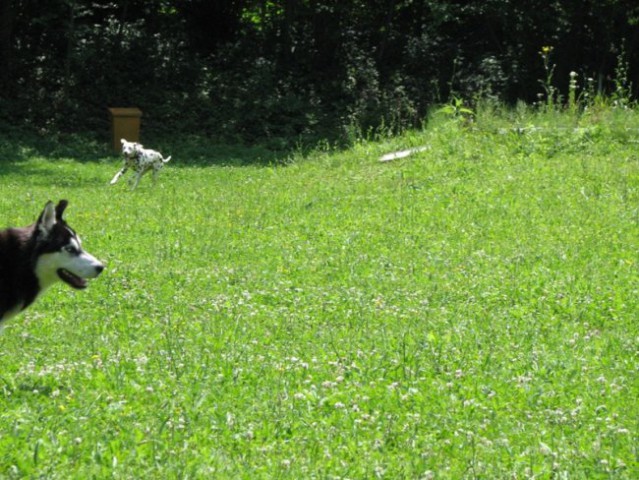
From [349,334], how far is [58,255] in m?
2.16

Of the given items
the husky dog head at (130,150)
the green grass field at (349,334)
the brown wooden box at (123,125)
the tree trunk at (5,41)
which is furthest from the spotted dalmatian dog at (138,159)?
the tree trunk at (5,41)

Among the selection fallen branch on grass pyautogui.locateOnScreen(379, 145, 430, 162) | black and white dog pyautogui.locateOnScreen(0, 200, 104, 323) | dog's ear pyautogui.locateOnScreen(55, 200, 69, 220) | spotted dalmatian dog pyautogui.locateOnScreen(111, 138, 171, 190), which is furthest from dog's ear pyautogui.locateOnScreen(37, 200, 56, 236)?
spotted dalmatian dog pyautogui.locateOnScreen(111, 138, 171, 190)

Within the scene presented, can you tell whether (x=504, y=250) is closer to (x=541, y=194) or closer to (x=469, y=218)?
(x=469, y=218)

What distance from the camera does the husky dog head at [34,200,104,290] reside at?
720 centimetres

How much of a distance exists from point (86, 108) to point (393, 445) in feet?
77.1

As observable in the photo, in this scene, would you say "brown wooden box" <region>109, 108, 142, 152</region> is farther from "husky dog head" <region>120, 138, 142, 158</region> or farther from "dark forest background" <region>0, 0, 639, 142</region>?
"husky dog head" <region>120, 138, 142, 158</region>

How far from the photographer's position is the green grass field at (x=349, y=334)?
18.4 ft

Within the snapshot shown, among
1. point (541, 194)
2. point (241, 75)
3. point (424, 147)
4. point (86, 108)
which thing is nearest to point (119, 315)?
point (541, 194)

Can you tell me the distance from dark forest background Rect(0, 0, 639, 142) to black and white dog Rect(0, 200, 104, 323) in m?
19.6

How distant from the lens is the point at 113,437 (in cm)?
568

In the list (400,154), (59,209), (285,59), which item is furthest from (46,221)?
(285,59)

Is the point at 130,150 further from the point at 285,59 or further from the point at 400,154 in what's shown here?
the point at 285,59

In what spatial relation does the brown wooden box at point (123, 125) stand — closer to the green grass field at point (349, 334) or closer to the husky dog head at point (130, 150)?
the husky dog head at point (130, 150)

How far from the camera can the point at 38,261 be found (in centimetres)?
721
